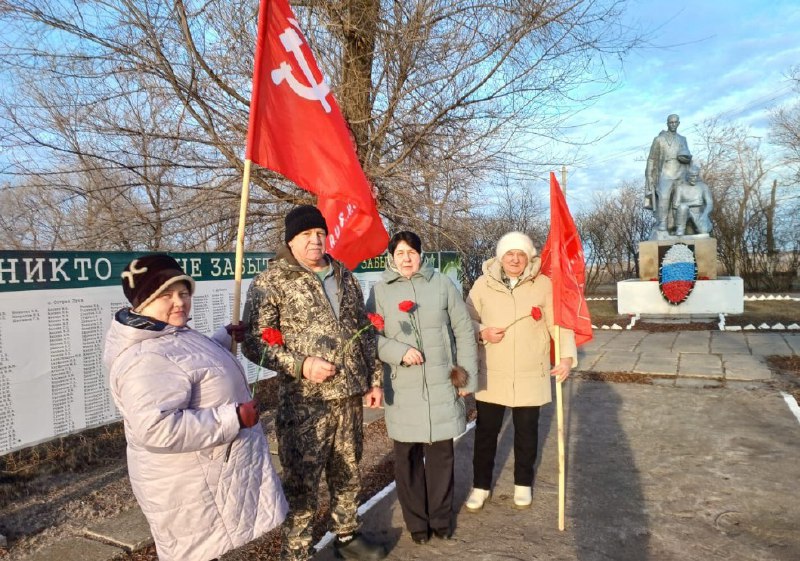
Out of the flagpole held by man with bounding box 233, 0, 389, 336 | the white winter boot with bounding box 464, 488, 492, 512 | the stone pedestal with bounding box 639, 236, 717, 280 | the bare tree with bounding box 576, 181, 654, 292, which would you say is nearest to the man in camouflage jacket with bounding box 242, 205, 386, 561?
the flagpole held by man with bounding box 233, 0, 389, 336

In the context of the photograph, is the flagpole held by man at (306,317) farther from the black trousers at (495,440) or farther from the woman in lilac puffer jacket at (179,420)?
the black trousers at (495,440)

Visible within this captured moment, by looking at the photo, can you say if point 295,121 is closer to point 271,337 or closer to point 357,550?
point 271,337

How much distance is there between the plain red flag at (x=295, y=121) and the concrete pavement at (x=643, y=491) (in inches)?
81.4

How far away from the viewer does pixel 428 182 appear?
20.7 ft

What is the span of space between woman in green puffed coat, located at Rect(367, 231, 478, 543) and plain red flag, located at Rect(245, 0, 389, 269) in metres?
0.48

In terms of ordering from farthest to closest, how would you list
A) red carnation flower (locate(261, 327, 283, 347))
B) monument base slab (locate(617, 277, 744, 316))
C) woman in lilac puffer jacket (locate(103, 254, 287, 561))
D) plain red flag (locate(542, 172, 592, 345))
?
1. monument base slab (locate(617, 277, 744, 316))
2. plain red flag (locate(542, 172, 592, 345))
3. red carnation flower (locate(261, 327, 283, 347))
4. woman in lilac puffer jacket (locate(103, 254, 287, 561))

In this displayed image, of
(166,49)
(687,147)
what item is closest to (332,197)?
(166,49)

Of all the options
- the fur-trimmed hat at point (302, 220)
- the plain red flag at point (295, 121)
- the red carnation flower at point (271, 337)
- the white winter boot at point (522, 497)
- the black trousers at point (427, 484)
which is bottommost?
the white winter boot at point (522, 497)

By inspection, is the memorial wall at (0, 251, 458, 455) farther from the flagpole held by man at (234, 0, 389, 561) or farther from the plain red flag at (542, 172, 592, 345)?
the plain red flag at (542, 172, 592, 345)

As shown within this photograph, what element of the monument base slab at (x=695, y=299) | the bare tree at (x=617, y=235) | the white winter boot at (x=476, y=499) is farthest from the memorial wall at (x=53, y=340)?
the bare tree at (x=617, y=235)

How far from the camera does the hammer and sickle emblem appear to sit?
285 cm

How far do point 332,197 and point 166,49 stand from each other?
10.5 feet

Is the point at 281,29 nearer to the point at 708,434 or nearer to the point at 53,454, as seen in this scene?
the point at 53,454

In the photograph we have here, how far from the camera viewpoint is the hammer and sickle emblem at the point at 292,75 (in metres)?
2.85
